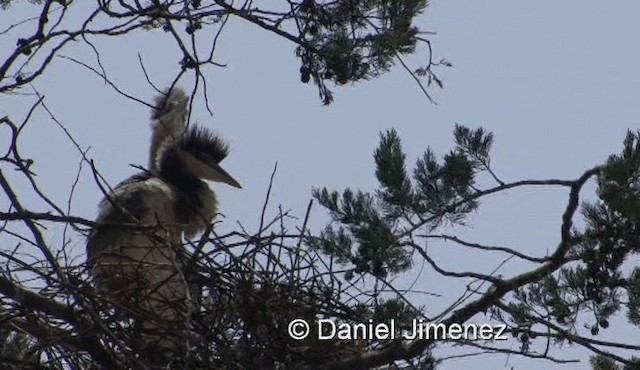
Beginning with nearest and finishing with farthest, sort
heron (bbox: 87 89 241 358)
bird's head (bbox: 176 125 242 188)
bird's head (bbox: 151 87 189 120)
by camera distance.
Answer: heron (bbox: 87 89 241 358), bird's head (bbox: 151 87 189 120), bird's head (bbox: 176 125 242 188)

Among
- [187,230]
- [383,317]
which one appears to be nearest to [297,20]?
[383,317]

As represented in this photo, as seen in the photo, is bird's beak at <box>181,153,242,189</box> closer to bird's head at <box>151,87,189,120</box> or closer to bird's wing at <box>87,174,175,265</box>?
bird's head at <box>151,87,189,120</box>

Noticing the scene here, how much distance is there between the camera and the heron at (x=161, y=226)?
13.8 ft

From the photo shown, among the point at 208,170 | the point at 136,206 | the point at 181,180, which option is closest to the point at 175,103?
the point at 181,180

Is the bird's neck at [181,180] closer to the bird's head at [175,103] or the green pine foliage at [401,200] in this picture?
the bird's head at [175,103]

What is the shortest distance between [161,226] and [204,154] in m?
2.99

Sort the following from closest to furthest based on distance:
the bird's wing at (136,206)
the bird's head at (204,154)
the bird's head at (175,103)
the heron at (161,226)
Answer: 1. the heron at (161,226)
2. the bird's wing at (136,206)
3. the bird's head at (175,103)
4. the bird's head at (204,154)

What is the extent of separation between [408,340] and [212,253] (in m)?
0.74

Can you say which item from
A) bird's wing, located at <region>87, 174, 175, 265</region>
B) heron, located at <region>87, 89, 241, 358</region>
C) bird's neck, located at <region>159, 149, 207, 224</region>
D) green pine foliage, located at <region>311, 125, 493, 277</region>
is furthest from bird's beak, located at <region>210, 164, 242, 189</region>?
green pine foliage, located at <region>311, 125, 493, 277</region>

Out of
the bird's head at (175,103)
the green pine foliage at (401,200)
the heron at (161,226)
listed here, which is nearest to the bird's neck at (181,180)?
the heron at (161,226)

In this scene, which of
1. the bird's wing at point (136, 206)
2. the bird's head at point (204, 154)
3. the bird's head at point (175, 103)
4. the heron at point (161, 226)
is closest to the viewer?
the heron at point (161, 226)

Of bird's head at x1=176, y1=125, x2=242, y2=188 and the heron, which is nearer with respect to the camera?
the heron

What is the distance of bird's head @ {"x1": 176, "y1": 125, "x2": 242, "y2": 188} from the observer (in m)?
7.09

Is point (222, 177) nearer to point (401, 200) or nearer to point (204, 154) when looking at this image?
point (204, 154)
